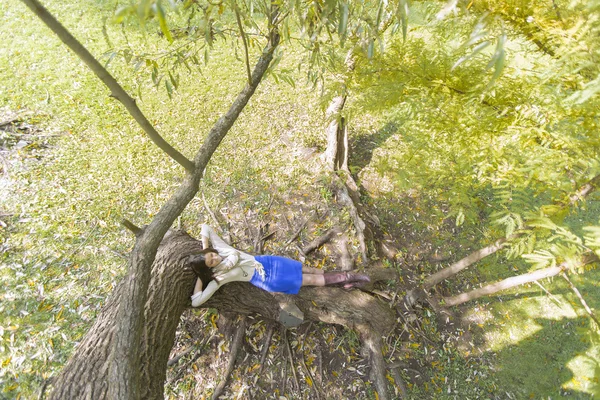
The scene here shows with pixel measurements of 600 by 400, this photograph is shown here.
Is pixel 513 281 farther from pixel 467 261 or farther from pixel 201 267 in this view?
pixel 201 267

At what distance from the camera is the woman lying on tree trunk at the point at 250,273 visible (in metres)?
3.06

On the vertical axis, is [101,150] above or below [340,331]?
above

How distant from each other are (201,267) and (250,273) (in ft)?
1.88

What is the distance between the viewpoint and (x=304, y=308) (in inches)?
141

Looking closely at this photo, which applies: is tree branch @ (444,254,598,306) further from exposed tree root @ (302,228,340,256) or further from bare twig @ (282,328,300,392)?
bare twig @ (282,328,300,392)

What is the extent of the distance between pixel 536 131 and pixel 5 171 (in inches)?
262

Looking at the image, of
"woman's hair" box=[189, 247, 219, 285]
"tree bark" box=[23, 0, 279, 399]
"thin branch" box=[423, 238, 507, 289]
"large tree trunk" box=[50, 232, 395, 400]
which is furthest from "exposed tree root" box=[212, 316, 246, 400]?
"thin branch" box=[423, 238, 507, 289]

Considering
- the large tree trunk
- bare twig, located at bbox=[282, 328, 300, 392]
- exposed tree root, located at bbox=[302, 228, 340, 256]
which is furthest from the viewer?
exposed tree root, located at bbox=[302, 228, 340, 256]

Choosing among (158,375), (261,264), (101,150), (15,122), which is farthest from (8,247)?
(261,264)

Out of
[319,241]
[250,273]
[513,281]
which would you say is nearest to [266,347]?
[250,273]

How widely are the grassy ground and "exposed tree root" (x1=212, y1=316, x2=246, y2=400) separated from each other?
0.41 ft

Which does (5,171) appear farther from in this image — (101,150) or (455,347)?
(455,347)

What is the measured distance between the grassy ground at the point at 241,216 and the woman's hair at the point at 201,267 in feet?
3.01

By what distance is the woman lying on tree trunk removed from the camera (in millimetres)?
3057
